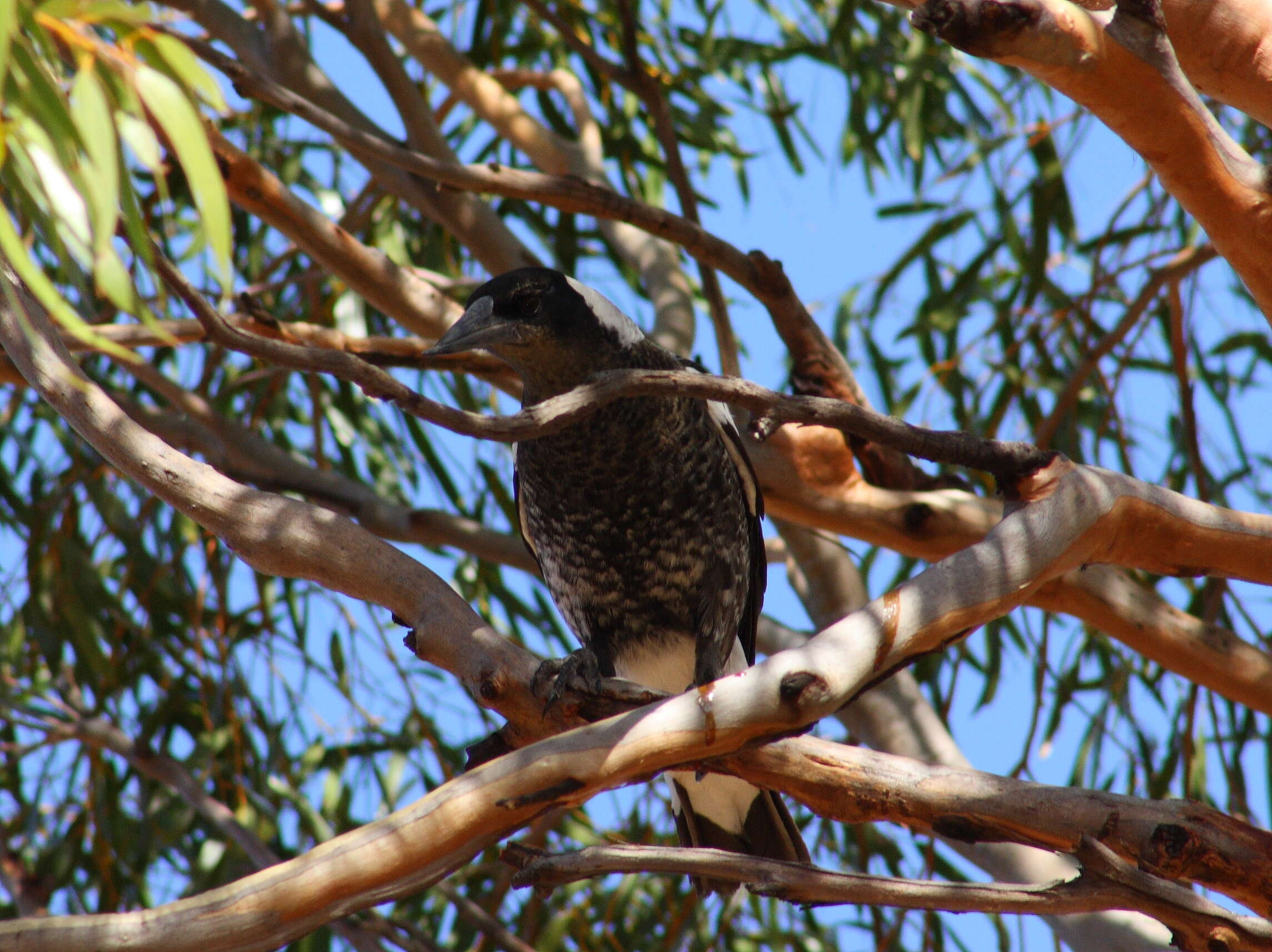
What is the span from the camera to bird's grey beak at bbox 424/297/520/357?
195cm

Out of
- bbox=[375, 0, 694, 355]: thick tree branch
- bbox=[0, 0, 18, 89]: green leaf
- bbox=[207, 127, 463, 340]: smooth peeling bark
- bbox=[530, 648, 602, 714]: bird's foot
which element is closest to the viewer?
bbox=[0, 0, 18, 89]: green leaf

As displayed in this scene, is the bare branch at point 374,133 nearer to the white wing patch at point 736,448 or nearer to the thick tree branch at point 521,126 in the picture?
the thick tree branch at point 521,126

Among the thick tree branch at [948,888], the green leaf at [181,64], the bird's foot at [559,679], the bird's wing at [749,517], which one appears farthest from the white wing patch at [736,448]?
the green leaf at [181,64]

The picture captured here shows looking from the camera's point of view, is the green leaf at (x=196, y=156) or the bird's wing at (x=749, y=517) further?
the bird's wing at (x=749, y=517)

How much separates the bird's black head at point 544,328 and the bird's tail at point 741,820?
694mm

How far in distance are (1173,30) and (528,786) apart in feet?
3.36

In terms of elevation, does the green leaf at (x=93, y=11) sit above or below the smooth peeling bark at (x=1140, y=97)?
below

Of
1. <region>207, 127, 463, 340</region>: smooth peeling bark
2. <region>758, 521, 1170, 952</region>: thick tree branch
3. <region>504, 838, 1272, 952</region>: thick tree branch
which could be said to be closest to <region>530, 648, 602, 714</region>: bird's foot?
<region>504, 838, 1272, 952</region>: thick tree branch

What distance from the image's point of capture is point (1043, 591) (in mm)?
1887

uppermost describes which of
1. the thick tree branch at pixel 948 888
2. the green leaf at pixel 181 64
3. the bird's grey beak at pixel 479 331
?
the bird's grey beak at pixel 479 331

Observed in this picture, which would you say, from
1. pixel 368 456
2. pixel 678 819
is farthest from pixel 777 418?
pixel 368 456

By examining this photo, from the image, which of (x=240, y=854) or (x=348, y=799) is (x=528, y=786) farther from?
(x=348, y=799)

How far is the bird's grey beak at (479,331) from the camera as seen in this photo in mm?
1954

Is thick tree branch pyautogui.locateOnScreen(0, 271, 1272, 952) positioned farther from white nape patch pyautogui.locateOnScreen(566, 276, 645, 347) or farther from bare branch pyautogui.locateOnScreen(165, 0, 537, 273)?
bare branch pyautogui.locateOnScreen(165, 0, 537, 273)
